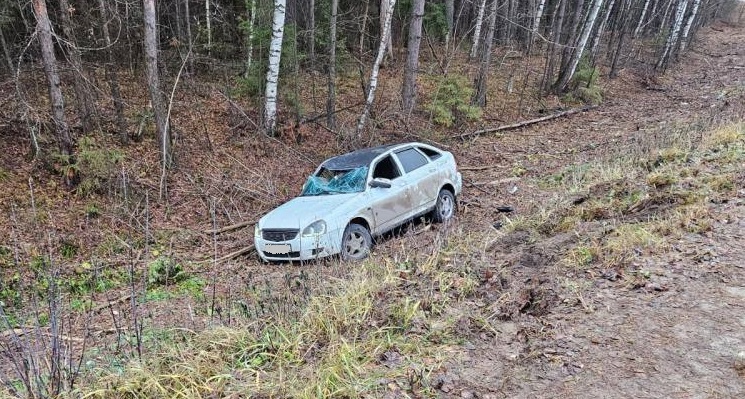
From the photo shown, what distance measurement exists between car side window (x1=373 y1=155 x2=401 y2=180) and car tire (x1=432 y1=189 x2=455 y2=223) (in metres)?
1.14

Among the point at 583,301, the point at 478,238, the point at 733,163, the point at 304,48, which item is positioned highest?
the point at 304,48

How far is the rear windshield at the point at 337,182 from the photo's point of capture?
7543 millimetres

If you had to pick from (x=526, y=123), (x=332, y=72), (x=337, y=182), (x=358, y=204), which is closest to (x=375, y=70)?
(x=332, y=72)

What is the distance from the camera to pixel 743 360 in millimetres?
3107

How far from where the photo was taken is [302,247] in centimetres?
674

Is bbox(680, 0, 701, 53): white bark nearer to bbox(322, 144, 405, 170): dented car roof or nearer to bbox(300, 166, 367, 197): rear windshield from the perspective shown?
bbox(322, 144, 405, 170): dented car roof

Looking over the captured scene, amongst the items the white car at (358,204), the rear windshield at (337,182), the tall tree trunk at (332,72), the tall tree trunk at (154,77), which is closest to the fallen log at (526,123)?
the tall tree trunk at (332,72)

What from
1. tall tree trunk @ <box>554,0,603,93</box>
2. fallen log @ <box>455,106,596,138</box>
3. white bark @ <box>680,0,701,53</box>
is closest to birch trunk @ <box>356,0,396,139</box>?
fallen log @ <box>455,106,596,138</box>

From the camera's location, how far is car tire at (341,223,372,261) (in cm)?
692

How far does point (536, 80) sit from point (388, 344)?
19.1 meters

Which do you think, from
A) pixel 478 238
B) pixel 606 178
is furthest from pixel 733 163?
pixel 478 238

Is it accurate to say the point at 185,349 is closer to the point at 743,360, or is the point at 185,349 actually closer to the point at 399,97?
the point at 743,360

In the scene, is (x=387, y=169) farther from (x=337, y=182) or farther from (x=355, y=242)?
(x=355, y=242)

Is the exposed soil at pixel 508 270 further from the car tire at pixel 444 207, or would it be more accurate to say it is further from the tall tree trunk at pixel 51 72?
the tall tree trunk at pixel 51 72
